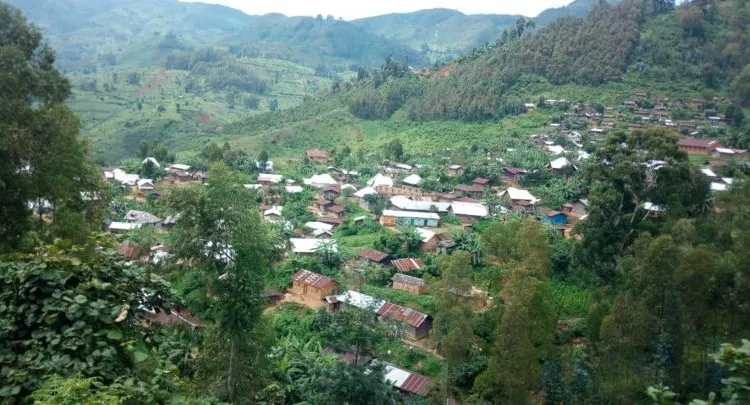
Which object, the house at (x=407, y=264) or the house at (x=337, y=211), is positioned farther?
the house at (x=337, y=211)

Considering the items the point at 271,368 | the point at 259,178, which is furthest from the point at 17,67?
the point at 259,178

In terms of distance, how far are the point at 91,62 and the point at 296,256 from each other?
132 metres

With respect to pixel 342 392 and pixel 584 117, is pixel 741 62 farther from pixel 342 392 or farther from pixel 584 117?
pixel 342 392

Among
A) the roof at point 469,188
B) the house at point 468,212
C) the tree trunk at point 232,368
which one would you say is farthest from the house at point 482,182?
the tree trunk at point 232,368

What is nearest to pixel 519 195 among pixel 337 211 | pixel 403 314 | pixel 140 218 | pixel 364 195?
pixel 364 195

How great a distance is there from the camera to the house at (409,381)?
48.0 feet

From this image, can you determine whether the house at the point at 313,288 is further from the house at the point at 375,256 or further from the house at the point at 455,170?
the house at the point at 455,170

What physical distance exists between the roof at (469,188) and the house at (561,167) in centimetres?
497

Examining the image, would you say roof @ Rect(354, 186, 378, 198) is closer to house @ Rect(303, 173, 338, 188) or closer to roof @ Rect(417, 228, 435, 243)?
house @ Rect(303, 173, 338, 188)

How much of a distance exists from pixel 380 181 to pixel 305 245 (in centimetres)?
1271

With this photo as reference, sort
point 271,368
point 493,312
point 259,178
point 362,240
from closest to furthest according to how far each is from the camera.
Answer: point 271,368, point 493,312, point 362,240, point 259,178

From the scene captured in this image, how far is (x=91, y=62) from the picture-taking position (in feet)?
433

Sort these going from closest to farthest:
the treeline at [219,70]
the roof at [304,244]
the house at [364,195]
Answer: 1. the roof at [304,244]
2. the house at [364,195]
3. the treeline at [219,70]

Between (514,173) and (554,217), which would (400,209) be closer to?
(554,217)
